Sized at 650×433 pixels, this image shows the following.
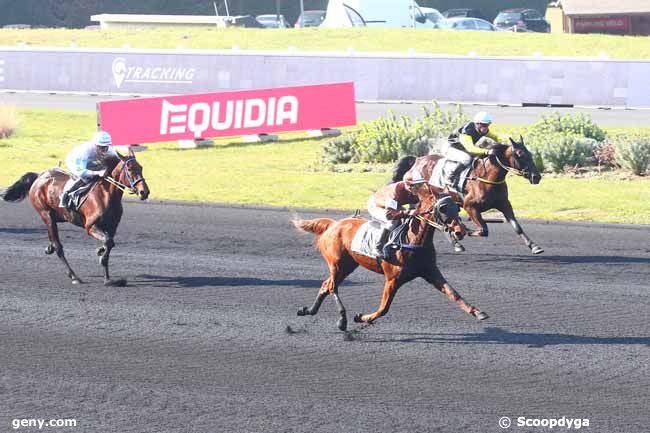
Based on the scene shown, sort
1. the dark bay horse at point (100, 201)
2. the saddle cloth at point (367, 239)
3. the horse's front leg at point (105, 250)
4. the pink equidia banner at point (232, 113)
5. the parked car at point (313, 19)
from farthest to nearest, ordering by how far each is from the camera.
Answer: the parked car at point (313, 19)
the pink equidia banner at point (232, 113)
the horse's front leg at point (105, 250)
the dark bay horse at point (100, 201)
the saddle cloth at point (367, 239)

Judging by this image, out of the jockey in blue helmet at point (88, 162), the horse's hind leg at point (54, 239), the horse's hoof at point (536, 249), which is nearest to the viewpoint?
the jockey in blue helmet at point (88, 162)

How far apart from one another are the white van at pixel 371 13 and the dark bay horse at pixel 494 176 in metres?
38.6

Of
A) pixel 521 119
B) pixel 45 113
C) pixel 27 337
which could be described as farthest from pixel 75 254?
pixel 45 113

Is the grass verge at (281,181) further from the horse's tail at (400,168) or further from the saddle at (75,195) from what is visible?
the saddle at (75,195)

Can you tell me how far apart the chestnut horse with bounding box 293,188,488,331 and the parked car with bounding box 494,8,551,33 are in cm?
5047

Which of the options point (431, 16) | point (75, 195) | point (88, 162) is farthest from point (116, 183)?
point (431, 16)

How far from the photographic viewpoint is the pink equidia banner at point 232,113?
26953mm

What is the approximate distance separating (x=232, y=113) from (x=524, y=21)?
36862 millimetres

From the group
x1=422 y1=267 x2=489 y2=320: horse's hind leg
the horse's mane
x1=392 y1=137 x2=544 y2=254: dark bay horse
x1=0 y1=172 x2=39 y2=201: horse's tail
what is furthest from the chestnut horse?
x1=0 y1=172 x2=39 y2=201: horse's tail

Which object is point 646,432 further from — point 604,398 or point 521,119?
point 521,119

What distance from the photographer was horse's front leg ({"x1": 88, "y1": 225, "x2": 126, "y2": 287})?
13.4 metres

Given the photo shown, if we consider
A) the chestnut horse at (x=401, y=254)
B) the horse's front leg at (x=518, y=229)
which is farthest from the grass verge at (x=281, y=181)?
the chestnut horse at (x=401, y=254)

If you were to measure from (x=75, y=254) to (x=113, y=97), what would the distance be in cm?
2078

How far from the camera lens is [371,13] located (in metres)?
54.0
